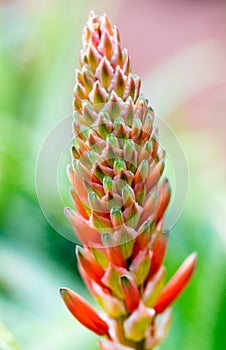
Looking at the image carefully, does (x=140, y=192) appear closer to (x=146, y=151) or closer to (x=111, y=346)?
(x=146, y=151)

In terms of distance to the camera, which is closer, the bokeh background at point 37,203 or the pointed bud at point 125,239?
the pointed bud at point 125,239

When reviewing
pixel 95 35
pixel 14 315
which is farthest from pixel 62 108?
pixel 95 35

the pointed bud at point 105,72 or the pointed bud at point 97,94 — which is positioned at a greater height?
the pointed bud at point 105,72

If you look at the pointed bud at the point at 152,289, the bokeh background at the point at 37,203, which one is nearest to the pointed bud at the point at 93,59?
the pointed bud at the point at 152,289

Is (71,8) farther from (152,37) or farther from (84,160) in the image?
(152,37)

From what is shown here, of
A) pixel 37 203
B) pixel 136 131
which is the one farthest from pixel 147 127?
pixel 37 203

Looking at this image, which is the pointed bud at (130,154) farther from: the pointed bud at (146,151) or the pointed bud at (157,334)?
the pointed bud at (157,334)
